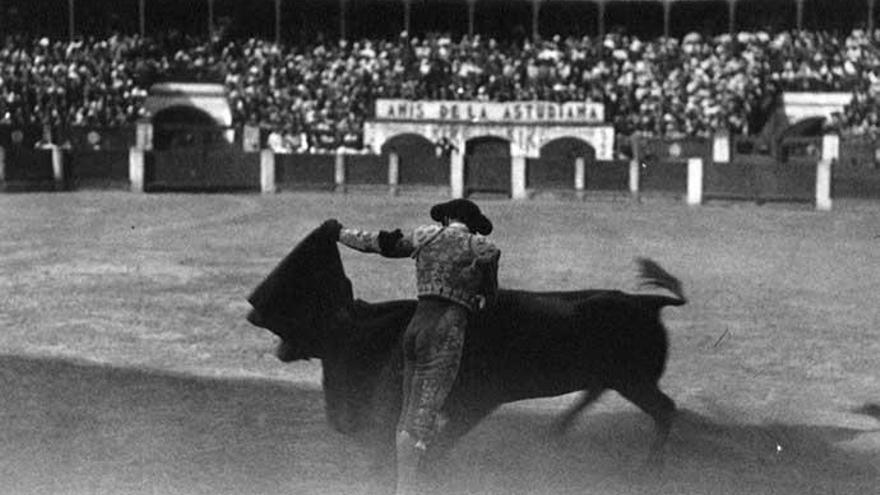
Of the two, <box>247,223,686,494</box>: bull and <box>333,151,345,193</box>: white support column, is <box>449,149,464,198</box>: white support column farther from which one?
<box>247,223,686,494</box>: bull

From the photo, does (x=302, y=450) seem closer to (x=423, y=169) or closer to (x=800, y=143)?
(x=423, y=169)

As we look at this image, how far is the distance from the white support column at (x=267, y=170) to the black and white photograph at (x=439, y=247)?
0.45 ft

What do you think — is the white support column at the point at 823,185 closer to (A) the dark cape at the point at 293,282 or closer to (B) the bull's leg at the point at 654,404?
(B) the bull's leg at the point at 654,404

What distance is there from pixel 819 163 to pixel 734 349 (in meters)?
21.0

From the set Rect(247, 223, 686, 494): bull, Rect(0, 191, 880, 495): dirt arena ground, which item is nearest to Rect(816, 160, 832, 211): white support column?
Rect(0, 191, 880, 495): dirt arena ground

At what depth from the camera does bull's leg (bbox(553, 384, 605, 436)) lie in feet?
22.6

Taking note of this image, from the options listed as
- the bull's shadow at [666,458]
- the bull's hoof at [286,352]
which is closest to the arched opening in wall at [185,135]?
the bull's shadow at [666,458]

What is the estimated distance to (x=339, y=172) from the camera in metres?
34.6

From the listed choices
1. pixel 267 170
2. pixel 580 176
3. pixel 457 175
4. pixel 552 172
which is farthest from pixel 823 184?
pixel 267 170

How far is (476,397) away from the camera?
A: 248 inches

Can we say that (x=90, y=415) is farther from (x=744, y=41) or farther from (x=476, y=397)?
(x=744, y=41)

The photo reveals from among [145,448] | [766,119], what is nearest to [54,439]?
[145,448]

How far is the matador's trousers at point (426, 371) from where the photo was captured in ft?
18.8

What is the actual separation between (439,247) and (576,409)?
5.62ft
